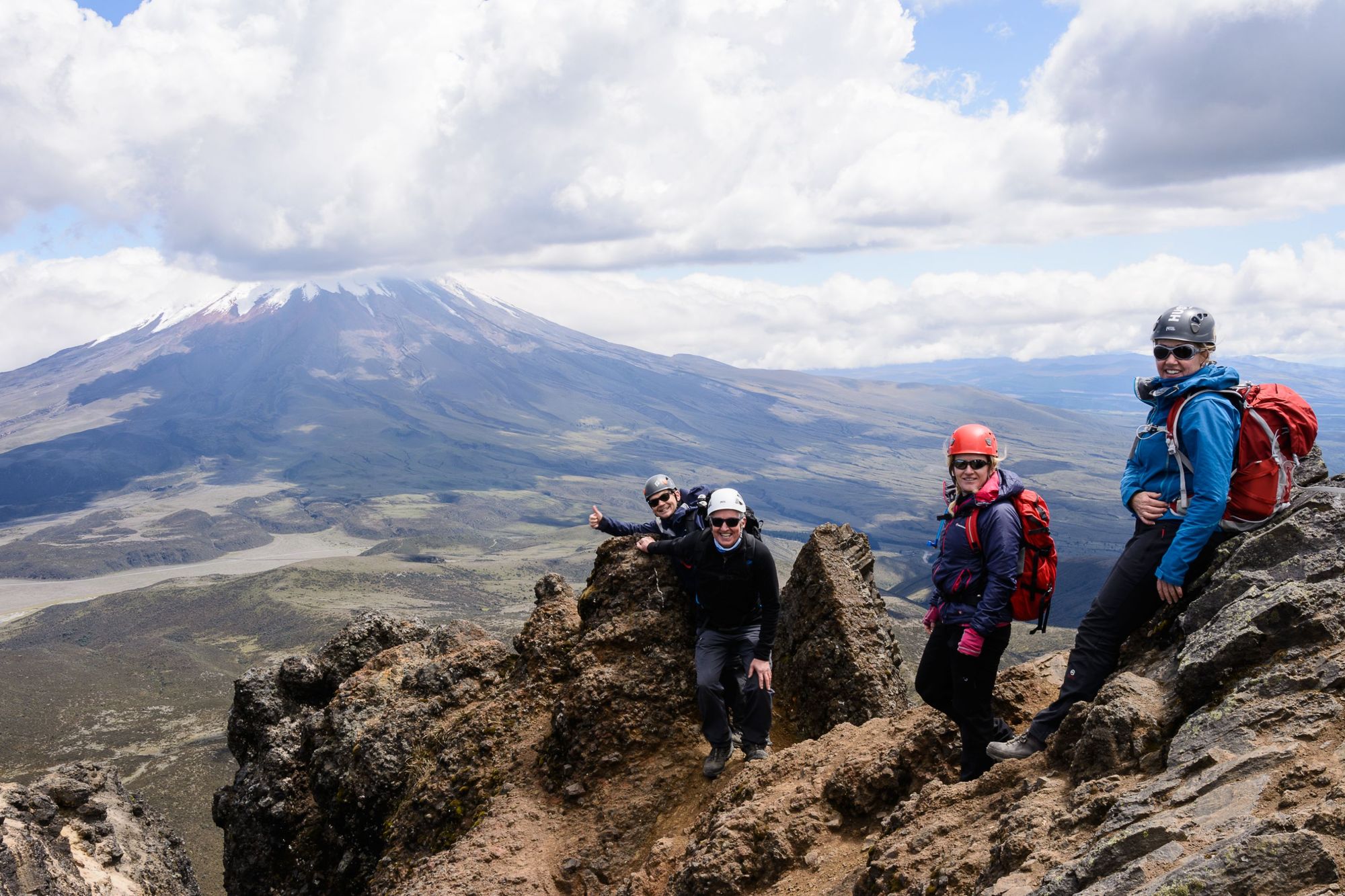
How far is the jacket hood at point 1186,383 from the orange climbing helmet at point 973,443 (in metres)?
1.04

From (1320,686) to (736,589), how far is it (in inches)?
195

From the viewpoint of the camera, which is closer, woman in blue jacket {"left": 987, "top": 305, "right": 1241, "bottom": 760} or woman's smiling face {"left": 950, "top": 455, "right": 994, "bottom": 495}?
woman in blue jacket {"left": 987, "top": 305, "right": 1241, "bottom": 760}

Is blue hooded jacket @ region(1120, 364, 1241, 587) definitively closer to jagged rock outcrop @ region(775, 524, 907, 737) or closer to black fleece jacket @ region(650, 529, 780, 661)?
black fleece jacket @ region(650, 529, 780, 661)

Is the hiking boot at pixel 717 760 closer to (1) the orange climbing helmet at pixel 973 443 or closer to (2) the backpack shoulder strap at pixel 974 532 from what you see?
(2) the backpack shoulder strap at pixel 974 532

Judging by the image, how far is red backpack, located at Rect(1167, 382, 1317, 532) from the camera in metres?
6.35

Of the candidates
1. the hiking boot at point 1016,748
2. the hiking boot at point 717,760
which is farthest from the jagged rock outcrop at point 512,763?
the hiking boot at point 1016,748

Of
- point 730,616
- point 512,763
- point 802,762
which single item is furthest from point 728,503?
point 512,763

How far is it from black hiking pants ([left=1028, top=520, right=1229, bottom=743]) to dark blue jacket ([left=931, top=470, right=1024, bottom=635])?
573 mm

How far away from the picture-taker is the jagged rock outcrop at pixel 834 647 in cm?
1190

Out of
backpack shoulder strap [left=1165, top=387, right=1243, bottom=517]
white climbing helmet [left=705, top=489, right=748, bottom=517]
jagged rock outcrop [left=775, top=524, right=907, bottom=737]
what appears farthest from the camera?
jagged rock outcrop [left=775, top=524, right=907, bottom=737]

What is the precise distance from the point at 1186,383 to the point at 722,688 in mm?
5029

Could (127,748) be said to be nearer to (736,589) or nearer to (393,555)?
(736,589)

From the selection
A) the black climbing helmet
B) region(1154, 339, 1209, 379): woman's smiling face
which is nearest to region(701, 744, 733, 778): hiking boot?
the black climbing helmet

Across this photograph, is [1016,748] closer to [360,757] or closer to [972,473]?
[972,473]
